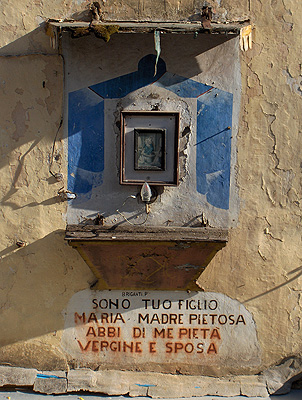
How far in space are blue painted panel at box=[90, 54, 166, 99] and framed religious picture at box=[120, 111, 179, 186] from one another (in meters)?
0.27

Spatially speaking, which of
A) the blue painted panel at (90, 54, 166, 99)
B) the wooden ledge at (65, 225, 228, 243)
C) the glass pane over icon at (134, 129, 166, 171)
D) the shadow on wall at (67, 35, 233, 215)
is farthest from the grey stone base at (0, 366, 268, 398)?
the blue painted panel at (90, 54, 166, 99)

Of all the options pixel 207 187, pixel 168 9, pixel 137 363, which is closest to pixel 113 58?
pixel 168 9

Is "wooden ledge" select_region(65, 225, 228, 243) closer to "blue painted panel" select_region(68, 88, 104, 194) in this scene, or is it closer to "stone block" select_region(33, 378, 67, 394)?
"blue painted panel" select_region(68, 88, 104, 194)

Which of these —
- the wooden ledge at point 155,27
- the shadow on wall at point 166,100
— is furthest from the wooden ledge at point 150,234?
the wooden ledge at point 155,27

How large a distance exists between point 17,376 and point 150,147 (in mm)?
2446

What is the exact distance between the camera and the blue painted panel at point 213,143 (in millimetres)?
3592

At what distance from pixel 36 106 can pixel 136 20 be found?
1171 millimetres

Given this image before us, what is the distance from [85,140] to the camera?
363 centimetres

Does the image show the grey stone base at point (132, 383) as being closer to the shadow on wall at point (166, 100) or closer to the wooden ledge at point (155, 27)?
the shadow on wall at point (166, 100)

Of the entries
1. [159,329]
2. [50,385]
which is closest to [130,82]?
[159,329]

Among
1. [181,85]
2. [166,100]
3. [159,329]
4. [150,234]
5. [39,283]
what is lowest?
[159,329]

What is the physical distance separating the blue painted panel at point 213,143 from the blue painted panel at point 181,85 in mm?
69

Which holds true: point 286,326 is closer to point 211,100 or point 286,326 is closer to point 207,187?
point 207,187

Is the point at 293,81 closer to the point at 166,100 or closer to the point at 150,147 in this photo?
the point at 166,100
